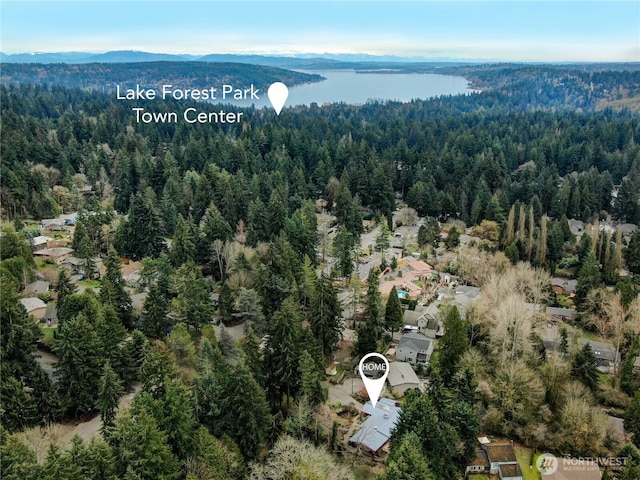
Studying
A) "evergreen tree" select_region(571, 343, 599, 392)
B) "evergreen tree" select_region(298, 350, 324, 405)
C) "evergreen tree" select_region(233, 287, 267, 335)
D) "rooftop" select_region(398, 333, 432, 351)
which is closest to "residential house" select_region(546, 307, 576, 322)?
"evergreen tree" select_region(571, 343, 599, 392)

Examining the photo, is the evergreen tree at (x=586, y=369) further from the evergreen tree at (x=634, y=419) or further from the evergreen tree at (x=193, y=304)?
the evergreen tree at (x=193, y=304)

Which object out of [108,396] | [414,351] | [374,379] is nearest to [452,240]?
[414,351]

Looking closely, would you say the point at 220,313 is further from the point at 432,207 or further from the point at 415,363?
the point at 432,207

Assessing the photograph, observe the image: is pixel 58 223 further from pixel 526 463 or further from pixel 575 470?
pixel 575 470

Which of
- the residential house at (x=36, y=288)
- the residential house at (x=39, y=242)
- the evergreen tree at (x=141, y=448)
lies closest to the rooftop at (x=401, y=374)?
the evergreen tree at (x=141, y=448)

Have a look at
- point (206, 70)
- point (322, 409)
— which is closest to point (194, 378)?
point (322, 409)

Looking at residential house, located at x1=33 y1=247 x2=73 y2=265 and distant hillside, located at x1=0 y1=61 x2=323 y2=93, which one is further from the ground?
distant hillside, located at x1=0 y1=61 x2=323 y2=93

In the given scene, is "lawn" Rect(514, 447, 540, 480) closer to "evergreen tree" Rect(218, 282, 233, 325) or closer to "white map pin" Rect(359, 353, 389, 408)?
"white map pin" Rect(359, 353, 389, 408)
